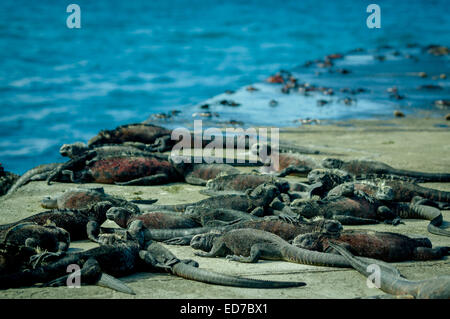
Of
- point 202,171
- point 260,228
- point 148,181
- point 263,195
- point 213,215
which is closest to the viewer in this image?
point 260,228

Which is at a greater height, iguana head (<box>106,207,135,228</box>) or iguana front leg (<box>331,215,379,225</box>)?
iguana head (<box>106,207,135,228</box>)

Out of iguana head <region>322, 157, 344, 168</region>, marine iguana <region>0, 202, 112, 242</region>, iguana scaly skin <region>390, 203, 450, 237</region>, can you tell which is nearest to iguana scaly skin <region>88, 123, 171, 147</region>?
iguana head <region>322, 157, 344, 168</region>

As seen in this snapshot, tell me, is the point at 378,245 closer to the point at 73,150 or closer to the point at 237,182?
the point at 237,182

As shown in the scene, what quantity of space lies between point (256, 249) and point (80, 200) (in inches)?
96.3

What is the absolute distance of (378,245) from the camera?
5.31 m

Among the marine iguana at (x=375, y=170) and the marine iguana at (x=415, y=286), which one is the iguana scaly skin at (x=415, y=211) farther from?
the marine iguana at (x=415, y=286)

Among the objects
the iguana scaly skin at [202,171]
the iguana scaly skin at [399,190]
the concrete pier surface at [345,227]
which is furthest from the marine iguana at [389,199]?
the iguana scaly skin at [202,171]

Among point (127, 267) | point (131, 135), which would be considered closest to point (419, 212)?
point (127, 267)

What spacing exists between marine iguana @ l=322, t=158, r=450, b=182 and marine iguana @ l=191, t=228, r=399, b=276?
3066 mm

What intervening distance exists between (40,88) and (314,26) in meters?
18.3

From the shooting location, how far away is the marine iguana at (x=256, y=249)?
5184mm

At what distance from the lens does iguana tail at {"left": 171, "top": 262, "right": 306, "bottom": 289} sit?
4.55 metres

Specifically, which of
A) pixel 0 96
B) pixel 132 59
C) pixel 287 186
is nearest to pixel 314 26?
pixel 132 59

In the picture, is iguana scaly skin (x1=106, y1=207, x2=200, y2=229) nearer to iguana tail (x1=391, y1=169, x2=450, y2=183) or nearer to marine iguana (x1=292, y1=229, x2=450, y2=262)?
marine iguana (x1=292, y1=229, x2=450, y2=262)
